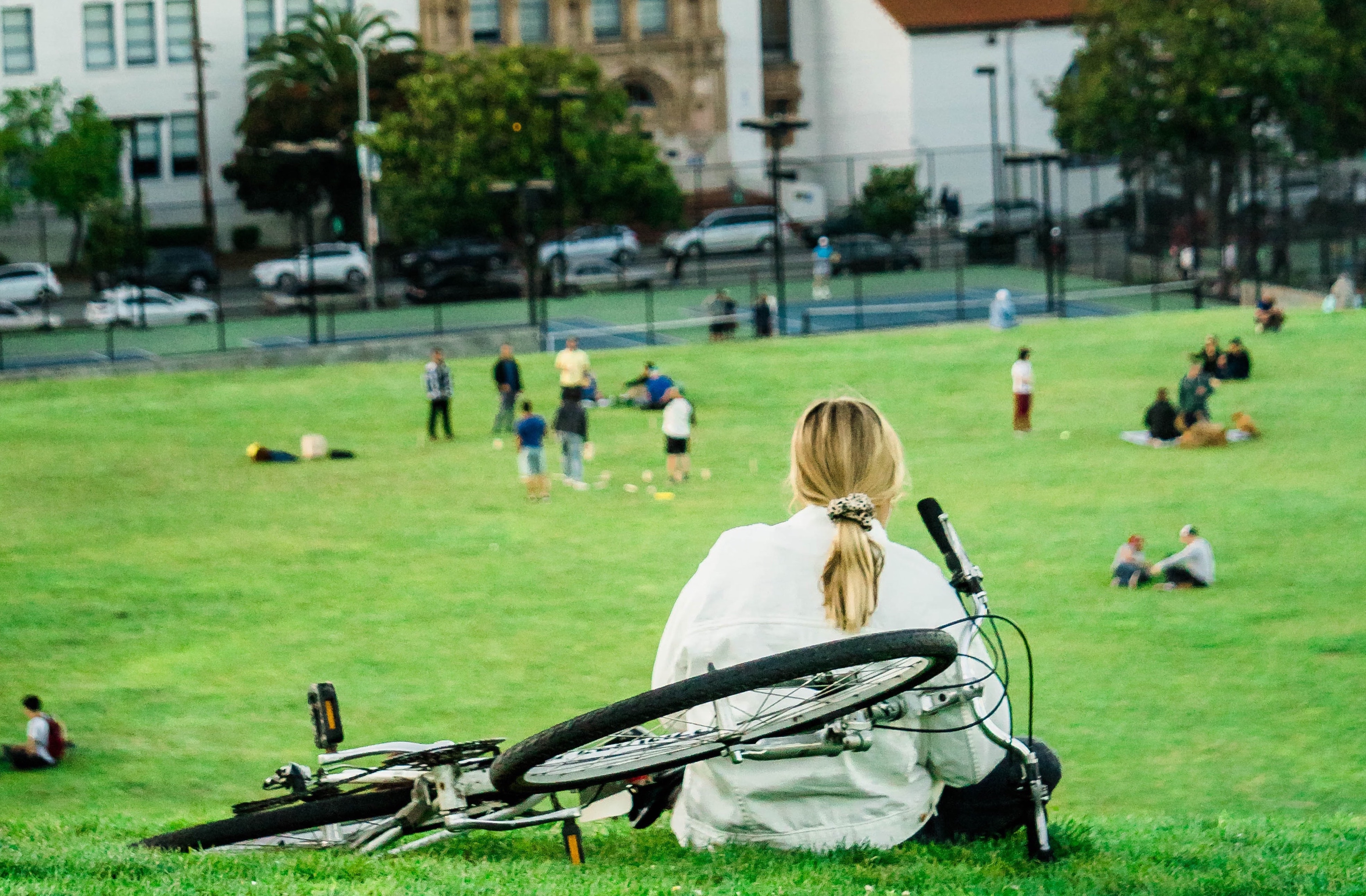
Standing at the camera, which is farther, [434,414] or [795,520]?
[434,414]

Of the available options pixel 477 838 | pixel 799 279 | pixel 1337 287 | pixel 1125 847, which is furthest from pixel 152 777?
pixel 799 279

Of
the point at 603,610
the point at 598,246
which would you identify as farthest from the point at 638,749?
the point at 598,246

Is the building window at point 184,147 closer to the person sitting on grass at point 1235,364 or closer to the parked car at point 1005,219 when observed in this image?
the parked car at point 1005,219

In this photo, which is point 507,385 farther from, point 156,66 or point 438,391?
point 156,66

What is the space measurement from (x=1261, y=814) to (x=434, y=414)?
20.8 meters

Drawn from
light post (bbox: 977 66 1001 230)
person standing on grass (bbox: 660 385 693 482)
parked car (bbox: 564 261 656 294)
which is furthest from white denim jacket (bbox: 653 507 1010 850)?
light post (bbox: 977 66 1001 230)

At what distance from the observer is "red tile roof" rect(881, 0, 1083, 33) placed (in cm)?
7144

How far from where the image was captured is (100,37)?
6925 centimetres

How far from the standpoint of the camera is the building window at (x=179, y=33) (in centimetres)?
6931

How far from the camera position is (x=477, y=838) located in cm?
548

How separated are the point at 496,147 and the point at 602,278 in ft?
19.1

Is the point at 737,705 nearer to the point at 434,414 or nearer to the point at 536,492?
the point at 536,492

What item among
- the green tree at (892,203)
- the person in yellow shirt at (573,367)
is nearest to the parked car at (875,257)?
the green tree at (892,203)

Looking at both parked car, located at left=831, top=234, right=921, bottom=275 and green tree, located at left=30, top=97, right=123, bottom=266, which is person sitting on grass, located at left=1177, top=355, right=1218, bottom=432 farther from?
green tree, located at left=30, top=97, right=123, bottom=266
